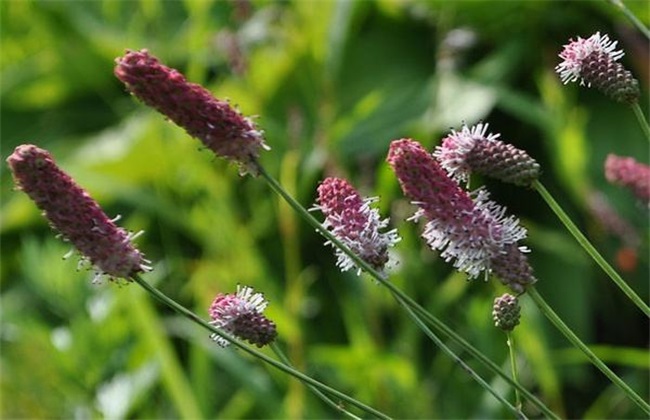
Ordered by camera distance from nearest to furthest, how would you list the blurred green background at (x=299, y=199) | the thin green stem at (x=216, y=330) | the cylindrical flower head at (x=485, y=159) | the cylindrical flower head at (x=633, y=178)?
1. the thin green stem at (x=216, y=330)
2. the cylindrical flower head at (x=485, y=159)
3. the cylindrical flower head at (x=633, y=178)
4. the blurred green background at (x=299, y=199)

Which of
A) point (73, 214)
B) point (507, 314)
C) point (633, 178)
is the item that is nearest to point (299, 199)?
point (633, 178)

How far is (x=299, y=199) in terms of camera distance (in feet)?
10.7

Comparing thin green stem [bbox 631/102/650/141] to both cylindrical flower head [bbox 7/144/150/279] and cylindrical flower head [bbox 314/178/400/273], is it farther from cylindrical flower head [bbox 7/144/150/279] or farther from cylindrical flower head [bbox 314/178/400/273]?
cylindrical flower head [bbox 7/144/150/279]

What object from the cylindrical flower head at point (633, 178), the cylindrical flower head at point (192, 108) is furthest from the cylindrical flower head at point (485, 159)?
the cylindrical flower head at point (633, 178)

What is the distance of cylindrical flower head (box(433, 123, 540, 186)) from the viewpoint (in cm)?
118

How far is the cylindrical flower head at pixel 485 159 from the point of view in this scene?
1.18 meters

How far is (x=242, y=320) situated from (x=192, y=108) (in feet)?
0.68

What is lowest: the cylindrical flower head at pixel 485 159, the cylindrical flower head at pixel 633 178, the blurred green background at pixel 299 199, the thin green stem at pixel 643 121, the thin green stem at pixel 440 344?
the thin green stem at pixel 440 344

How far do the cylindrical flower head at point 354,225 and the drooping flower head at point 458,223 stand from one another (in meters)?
0.06

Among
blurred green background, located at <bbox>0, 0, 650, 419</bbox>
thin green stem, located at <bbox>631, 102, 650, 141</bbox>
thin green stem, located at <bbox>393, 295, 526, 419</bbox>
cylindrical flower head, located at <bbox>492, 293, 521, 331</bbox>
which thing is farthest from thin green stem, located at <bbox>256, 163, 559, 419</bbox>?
blurred green background, located at <bbox>0, 0, 650, 419</bbox>

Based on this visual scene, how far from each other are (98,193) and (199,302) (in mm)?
810

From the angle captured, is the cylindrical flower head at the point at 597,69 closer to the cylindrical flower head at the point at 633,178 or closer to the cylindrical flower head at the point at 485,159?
the cylindrical flower head at the point at 485,159

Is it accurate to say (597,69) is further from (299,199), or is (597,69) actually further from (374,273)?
(299,199)

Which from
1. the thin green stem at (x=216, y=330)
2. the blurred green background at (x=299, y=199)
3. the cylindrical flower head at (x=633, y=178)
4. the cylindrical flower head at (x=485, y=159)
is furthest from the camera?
the blurred green background at (x=299, y=199)
